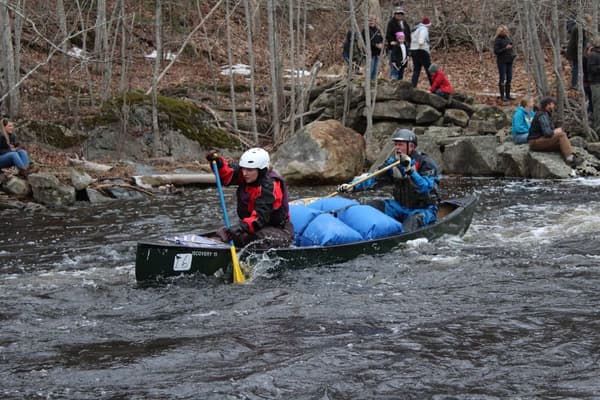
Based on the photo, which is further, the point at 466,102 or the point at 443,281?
the point at 466,102

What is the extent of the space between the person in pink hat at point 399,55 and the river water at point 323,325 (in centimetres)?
893

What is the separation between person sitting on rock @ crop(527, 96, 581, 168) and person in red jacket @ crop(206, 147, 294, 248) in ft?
25.6

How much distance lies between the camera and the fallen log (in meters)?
14.9

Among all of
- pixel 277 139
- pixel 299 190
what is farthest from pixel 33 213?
pixel 277 139

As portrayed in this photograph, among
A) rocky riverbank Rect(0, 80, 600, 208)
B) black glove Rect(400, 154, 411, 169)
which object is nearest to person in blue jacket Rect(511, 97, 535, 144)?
rocky riverbank Rect(0, 80, 600, 208)

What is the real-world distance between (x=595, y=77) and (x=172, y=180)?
8291 mm

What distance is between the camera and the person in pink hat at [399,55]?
61.7ft

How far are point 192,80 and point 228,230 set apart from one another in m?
14.4

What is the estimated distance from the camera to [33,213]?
13.1 metres

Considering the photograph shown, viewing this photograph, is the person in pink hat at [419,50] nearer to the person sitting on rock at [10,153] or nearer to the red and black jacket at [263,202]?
the person sitting on rock at [10,153]

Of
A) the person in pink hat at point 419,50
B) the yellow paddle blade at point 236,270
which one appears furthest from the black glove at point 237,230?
the person in pink hat at point 419,50

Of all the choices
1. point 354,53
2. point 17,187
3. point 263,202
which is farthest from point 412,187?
point 354,53

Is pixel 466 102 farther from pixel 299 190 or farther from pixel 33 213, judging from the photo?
pixel 33 213

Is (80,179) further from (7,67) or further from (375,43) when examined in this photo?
(375,43)
